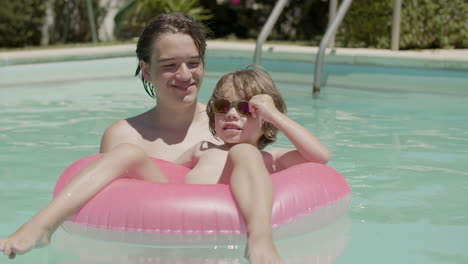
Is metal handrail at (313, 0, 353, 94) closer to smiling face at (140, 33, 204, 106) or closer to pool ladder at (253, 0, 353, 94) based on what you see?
pool ladder at (253, 0, 353, 94)

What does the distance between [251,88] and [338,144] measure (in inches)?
94.6

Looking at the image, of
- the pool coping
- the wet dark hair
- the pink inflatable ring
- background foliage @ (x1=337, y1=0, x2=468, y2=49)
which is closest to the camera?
the pink inflatable ring

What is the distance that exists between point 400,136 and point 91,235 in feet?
11.9

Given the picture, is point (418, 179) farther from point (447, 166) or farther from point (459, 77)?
point (459, 77)

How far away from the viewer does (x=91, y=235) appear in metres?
3.31

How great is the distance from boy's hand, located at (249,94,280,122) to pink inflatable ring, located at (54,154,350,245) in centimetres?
30

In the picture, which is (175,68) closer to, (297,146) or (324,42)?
(297,146)

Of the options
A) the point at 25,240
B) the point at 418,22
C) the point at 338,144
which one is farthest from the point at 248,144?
the point at 418,22

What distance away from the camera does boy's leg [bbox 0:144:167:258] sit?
9.71 ft

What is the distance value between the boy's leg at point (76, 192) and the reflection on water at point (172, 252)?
0.75ft

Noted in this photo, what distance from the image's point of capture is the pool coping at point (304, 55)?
27.5ft

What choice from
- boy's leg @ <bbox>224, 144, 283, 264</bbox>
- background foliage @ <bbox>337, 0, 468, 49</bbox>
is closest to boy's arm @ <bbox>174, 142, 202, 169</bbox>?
boy's leg @ <bbox>224, 144, 283, 264</bbox>

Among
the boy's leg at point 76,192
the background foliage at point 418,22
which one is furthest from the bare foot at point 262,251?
the background foliage at point 418,22

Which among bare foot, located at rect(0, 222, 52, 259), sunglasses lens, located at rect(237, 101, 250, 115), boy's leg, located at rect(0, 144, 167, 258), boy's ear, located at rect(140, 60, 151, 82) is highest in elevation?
boy's ear, located at rect(140, 60, 151, 82)
